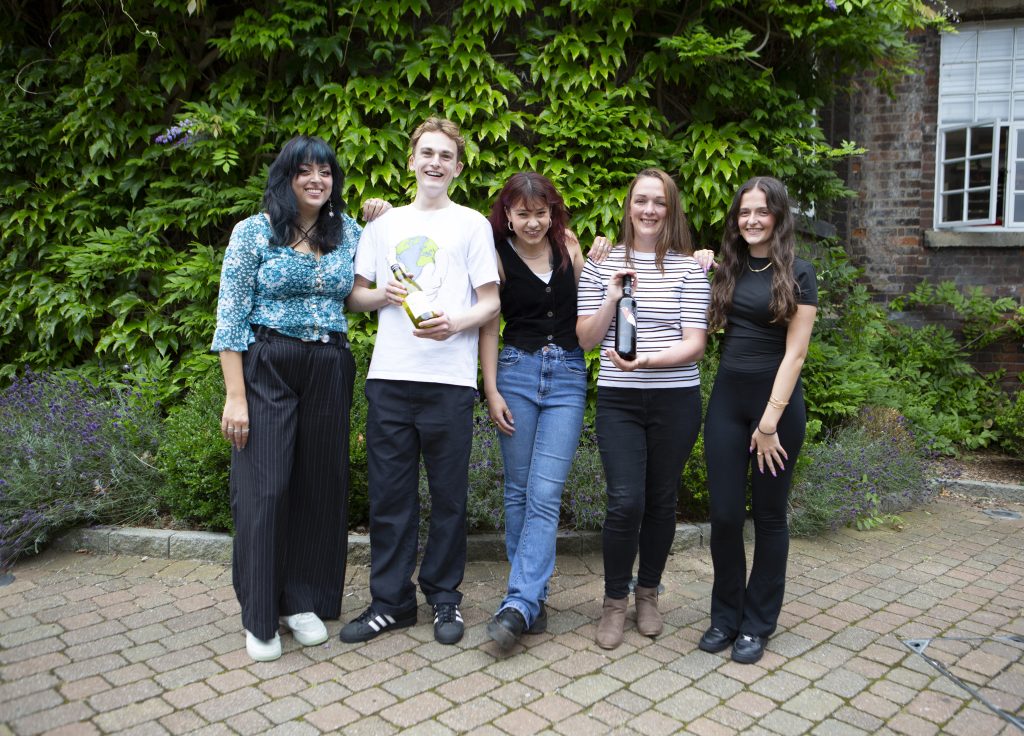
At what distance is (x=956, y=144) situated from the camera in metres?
8.41

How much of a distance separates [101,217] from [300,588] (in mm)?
4064

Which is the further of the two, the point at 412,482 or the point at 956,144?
the point at 956,144

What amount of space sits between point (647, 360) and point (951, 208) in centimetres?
666

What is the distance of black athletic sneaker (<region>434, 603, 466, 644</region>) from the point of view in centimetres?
351

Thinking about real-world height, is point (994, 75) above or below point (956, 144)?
Answer: above

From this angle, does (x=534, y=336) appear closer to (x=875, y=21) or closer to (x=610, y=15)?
(x=610, y=15)

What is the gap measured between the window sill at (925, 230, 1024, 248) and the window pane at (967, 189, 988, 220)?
0.79 ft

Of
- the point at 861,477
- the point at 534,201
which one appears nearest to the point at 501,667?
the point at 534,201

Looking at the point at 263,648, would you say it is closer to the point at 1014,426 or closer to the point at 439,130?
the point at 439,130

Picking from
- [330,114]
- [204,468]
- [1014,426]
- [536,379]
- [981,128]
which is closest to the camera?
[536,379]

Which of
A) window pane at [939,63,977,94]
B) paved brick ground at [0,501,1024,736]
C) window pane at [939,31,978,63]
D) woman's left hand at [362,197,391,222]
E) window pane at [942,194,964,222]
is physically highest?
window pane at [939,31,978,63]

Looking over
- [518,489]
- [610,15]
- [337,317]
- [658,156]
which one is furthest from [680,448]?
[610,15]

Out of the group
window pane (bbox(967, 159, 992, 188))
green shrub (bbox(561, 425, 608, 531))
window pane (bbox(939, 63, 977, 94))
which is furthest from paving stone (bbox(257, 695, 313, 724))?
window pane (bbox(939, 63, 977, 94))

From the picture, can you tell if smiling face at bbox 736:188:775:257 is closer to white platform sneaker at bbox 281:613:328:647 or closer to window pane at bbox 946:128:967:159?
white platform sneaker at bbox 281:613:328:647
